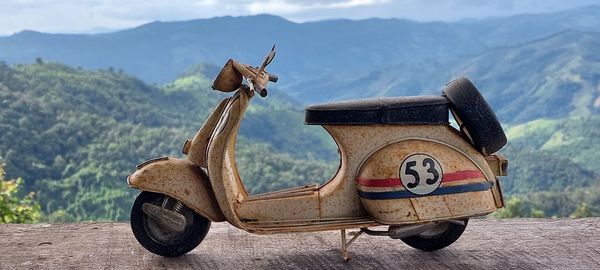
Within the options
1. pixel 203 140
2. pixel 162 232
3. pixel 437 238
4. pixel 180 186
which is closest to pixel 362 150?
pixel 437 238

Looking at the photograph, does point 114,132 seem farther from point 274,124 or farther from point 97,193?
point 274,124

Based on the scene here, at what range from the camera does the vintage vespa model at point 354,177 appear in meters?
3.41

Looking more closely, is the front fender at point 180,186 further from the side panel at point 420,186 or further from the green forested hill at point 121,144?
the green forested hill at point 121,144

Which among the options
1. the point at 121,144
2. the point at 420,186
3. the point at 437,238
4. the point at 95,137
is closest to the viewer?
the point at 420,186

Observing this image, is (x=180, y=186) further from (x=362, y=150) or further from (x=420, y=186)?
(x=420, y=186)

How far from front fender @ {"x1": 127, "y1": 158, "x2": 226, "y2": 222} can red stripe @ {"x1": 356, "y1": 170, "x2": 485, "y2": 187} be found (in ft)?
2.35

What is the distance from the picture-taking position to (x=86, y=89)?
254ft

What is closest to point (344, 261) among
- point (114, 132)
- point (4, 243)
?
point (4, 243)

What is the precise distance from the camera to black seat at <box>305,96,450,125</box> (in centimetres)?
346

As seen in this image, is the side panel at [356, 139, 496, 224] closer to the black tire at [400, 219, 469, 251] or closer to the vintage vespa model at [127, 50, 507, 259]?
the vintage vespa model at [127, 50, 507, 259]

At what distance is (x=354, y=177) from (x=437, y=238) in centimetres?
57

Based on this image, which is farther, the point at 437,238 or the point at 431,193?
the point at 437,238

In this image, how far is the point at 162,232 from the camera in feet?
12.1

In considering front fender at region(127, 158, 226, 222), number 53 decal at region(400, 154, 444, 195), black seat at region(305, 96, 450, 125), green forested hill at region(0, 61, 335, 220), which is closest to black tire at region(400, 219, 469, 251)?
number 53 decal at region(400, 154, 444, 195)
